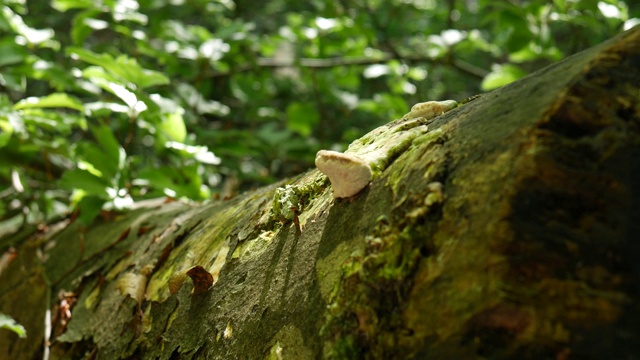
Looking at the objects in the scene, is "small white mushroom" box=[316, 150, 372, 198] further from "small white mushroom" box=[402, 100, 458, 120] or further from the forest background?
the forest background

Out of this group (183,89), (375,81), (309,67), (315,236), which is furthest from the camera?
(375,81)

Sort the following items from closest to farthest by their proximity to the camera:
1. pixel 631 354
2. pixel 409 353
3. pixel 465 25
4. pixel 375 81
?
pixel 631 354 < pixel 409 353 < pixel 465 25 < pixel 375 81

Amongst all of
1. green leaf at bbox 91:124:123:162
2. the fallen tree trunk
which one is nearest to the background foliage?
green leaf at bbox 91:124:123:162

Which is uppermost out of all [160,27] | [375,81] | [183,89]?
[160,27]

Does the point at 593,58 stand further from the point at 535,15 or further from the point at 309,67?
the point at 309,67

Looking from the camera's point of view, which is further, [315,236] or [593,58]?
[315,236]

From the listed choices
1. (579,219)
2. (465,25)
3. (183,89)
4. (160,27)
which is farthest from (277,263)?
(465,25)

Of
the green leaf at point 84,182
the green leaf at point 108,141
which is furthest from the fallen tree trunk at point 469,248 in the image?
the green leaf at point 108,141
